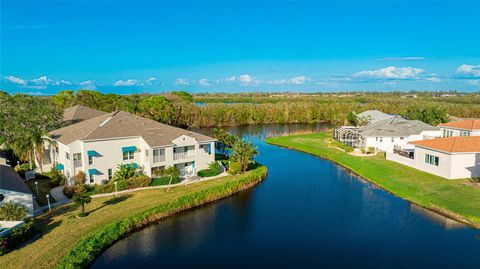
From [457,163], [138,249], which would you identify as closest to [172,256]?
[138,249]

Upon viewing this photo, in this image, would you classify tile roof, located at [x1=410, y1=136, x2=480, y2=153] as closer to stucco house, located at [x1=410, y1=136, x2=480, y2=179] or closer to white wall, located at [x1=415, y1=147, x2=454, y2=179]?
stucco house, located at [x1=410, y1=136, x2=480, y2=179]

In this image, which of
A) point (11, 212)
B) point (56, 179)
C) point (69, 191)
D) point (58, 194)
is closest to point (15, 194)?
point (11, 212)

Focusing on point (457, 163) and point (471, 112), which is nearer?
point (457, 163)

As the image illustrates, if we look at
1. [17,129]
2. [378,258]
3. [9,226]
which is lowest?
[378,258]

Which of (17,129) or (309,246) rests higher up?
(17,129)

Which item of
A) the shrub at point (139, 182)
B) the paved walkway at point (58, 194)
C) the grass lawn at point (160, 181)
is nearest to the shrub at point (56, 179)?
the paved walkway at point (58, 194)

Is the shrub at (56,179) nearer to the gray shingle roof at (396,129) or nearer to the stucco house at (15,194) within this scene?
the stucco house at (15,194)

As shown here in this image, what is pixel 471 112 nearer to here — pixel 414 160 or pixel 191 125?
pixel 414 160
